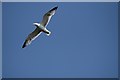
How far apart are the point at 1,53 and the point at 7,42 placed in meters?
0.14

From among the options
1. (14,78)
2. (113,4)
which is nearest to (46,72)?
(14,78)

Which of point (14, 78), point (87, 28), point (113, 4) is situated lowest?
point (14, 78)

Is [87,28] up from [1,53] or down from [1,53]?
up

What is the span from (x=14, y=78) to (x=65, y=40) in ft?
2.29

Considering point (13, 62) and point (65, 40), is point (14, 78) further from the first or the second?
point (65, 40)

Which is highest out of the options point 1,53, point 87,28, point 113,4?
point 113,4

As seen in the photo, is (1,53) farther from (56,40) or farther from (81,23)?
(81,23)

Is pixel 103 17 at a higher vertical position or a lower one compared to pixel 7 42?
higher

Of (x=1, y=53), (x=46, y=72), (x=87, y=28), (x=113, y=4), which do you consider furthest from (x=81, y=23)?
(x=1, y=53)

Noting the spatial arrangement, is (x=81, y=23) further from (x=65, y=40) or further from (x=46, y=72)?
(x=46, y=72)

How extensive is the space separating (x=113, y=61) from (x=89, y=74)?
11.7 inches

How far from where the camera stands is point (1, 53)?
409cm

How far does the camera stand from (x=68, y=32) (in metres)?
4.07

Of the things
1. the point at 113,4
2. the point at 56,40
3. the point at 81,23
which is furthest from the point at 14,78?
the point at 113,4
